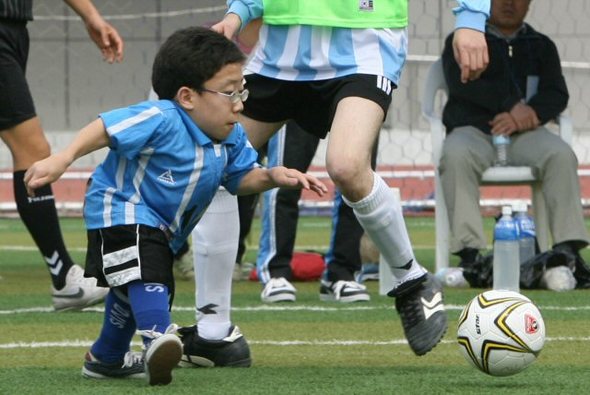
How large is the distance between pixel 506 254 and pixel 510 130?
909 mm

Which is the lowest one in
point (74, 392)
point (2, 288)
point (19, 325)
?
point (2, 288)

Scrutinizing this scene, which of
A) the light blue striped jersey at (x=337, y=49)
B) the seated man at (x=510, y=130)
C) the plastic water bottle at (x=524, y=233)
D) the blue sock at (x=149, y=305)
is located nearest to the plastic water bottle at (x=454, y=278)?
the seated man at (x=510, y=130)

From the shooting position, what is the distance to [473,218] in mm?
8031

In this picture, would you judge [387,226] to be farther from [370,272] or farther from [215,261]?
[370,272]

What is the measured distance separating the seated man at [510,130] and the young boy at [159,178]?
342cm

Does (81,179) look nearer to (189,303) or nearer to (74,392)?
(189,303)

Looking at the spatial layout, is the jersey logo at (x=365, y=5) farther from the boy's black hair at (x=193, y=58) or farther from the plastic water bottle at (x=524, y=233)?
the plastic water bottle at (x=524, y=233)

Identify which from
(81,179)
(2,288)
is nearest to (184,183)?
(2,288)

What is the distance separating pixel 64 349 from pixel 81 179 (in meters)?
11.5

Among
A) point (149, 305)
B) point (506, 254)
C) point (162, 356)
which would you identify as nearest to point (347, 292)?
point (506, 254)

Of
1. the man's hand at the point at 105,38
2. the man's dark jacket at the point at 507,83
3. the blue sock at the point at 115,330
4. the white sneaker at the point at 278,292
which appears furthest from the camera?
the man's dark jacket at the point at 507,83

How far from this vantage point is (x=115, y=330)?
461 cm

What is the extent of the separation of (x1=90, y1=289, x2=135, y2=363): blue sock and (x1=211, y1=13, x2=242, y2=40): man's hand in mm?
1144

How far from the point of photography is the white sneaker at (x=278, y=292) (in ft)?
23.3
